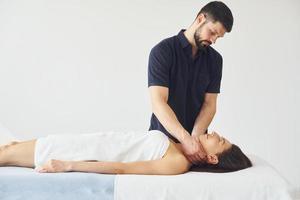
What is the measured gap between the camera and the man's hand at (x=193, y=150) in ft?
5.83

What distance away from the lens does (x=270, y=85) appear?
2.94 meters

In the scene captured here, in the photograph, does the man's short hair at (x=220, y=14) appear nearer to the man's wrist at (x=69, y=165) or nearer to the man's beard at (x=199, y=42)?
the man's beard at (x=199, y=42)

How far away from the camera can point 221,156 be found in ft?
5.79

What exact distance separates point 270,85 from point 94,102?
125 cm

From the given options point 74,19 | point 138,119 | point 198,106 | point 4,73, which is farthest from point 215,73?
point 4,73

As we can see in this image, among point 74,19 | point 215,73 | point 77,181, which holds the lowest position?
point 77,181

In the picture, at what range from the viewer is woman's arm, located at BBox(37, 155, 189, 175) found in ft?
5.28

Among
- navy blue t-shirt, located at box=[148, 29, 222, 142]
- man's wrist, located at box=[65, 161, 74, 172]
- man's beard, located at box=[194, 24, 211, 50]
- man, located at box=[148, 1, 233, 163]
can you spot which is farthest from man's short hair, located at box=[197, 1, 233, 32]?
man's wrist, located at box=[65, 161, 74, 172]

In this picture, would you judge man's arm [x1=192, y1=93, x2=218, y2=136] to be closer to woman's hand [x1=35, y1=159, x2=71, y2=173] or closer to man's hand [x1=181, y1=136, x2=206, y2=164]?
man's hand [x1=181, y1=136, x2=206, y2=164]

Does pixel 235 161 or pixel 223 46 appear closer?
pixel 235 161

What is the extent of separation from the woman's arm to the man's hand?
0.11 m

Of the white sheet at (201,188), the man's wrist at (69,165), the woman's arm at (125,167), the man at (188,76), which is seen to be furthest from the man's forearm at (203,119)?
the man's wrist at (69,165)

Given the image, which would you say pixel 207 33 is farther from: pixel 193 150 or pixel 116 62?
pixel 116 62

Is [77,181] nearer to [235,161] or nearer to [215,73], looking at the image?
[235,161]
